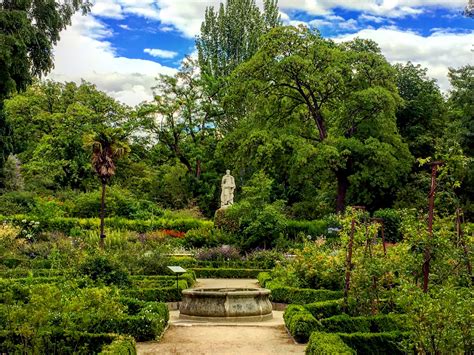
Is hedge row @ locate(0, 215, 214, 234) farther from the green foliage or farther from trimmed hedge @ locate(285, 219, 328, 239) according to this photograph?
the green foliage

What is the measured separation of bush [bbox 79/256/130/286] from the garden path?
1855mm

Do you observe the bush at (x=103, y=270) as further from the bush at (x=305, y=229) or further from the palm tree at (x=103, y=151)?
the bush at (x=305, y=229)

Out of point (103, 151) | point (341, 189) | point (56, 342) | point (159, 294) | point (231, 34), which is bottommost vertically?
point (159, 294)

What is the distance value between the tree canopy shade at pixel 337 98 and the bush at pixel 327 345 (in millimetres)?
19983

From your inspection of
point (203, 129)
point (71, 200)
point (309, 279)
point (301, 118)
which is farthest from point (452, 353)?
point (203, 129)

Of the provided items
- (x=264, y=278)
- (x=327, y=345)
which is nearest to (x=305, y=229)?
(x=264, y=278)

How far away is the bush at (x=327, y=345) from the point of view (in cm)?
749

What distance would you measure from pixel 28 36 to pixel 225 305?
46.1 feet

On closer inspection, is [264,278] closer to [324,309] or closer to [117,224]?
[324,309]

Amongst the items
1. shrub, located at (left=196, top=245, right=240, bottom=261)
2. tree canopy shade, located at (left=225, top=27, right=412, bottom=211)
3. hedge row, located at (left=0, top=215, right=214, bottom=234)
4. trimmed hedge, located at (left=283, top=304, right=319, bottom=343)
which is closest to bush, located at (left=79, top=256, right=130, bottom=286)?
trimmed hedge, located at (left=283, top=304, right=319, bottom=343)

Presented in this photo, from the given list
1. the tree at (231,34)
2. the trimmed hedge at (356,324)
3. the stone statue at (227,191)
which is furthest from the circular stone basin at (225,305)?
the tree at (231,34)

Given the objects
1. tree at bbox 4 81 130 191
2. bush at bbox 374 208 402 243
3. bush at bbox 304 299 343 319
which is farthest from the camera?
tree at bbox 4 81 130 191

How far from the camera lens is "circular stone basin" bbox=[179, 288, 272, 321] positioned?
12109mm

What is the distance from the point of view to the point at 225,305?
1209cm
